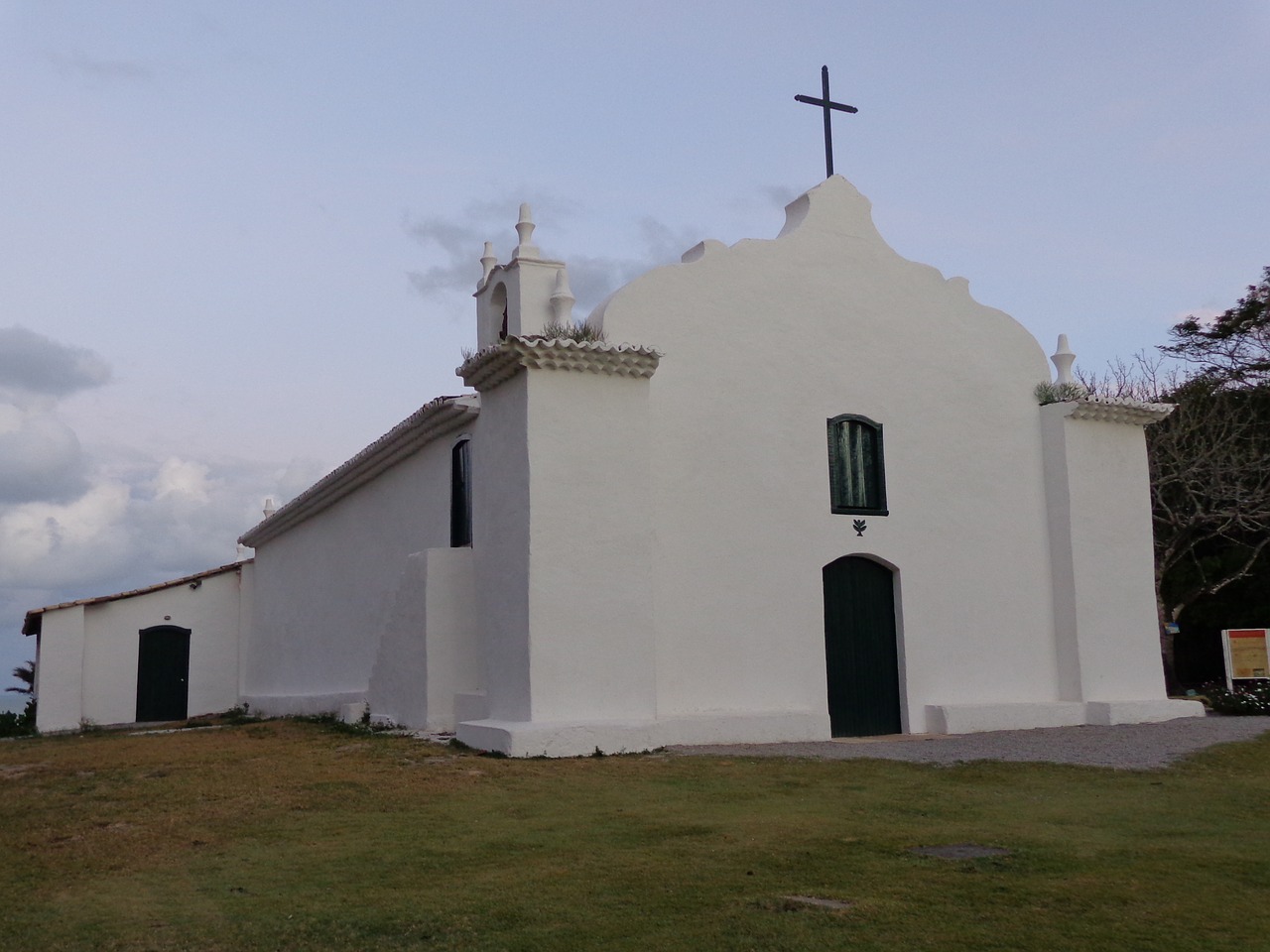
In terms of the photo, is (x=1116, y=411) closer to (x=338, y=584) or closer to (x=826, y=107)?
(x=826, y=107)

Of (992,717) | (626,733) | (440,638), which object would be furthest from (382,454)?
(992,717)

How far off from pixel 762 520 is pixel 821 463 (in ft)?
3.64

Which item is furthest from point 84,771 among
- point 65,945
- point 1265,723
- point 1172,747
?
point 1265,723

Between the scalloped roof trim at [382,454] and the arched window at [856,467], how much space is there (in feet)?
14.2

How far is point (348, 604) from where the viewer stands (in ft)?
62.6

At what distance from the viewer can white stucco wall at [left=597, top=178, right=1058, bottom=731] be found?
1348cm

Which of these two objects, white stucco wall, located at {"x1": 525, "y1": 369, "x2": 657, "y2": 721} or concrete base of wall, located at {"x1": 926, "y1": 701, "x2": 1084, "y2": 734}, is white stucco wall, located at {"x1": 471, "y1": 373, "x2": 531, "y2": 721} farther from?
concrete base of wall, located at {"x1": 926, "y1": 701, "x2": 1084, "y2": 734}

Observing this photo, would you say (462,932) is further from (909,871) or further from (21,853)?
(21,853)

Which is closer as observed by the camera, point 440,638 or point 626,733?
point 626,733

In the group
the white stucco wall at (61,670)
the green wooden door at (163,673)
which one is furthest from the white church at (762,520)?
the green wooden door at (163,673)

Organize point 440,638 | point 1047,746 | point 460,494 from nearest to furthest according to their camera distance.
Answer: point 1047,746, point 440,638, point 460,494

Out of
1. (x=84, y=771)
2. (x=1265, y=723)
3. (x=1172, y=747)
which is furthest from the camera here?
(x=1265, y=723)

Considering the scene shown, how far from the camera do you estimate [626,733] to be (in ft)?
38.4

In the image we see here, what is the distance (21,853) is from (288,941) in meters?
3.10
